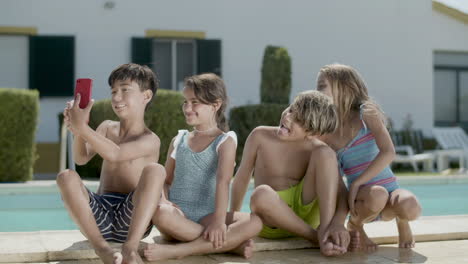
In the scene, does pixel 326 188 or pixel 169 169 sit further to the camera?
pixel 169 169

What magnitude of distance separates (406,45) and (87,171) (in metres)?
7.48

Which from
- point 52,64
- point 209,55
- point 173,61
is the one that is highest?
point 209,55

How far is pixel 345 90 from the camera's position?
3.83 m

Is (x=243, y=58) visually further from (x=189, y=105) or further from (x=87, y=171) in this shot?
(x=189, y=105)

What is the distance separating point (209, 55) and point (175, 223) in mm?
9519

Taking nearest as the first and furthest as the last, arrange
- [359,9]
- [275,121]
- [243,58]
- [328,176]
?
[328,176] < [275,121] < [243,58] < [359,9]

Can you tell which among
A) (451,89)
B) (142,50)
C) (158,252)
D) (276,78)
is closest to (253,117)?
(276,78)

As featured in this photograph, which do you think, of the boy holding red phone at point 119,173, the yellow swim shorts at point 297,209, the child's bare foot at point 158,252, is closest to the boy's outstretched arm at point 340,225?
the yellow swim shorts at point 297,209

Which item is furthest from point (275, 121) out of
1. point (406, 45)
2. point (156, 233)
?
point (156, 233)

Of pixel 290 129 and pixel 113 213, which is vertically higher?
pixel 290 129

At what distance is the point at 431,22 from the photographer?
1449cm

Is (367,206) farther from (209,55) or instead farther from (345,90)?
(209,55)

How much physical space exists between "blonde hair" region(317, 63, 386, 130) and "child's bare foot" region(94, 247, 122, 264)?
5.00 feet

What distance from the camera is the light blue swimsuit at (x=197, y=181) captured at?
3.47 metres
